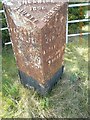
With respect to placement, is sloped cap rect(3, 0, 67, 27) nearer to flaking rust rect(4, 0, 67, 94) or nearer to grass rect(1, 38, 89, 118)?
flaking rust rect(4, 0, 67, 94)

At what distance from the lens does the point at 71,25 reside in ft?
19.2

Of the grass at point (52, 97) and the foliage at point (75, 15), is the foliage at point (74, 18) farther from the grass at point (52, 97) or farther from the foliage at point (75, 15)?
the grass at point (52, 97)

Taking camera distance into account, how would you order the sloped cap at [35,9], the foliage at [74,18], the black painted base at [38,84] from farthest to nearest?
1. the foliage at [74,18]
2. the black painted base at [38,84]
3. the sloped cap at [35,9]

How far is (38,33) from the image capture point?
12.7 ft

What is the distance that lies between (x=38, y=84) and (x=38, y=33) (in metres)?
1.04

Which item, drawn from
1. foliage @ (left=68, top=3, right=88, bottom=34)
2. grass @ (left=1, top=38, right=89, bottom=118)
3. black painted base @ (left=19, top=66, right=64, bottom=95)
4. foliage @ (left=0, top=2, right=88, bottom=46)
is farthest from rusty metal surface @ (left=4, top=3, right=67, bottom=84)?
foliage @ (left=68, top=3, right=88, bottom=34)

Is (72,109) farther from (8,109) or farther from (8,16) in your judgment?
(8,16)

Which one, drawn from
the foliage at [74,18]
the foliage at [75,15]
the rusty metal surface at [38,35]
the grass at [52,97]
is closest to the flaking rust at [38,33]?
the rusty metal surface at [38,35]

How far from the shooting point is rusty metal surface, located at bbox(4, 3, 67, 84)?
12.8 feet

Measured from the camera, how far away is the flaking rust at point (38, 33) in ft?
12.8

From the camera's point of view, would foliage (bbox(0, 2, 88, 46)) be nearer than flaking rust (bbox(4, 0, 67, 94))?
No

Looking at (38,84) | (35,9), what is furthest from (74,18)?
(35,9)

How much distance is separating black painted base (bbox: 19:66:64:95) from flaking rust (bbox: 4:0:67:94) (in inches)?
3.6

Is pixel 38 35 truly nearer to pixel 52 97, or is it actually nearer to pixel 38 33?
pixel 38 33
